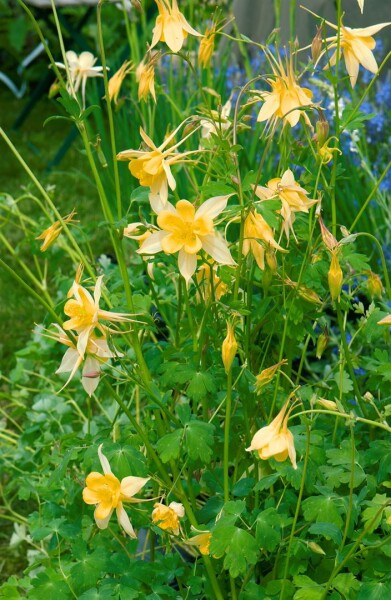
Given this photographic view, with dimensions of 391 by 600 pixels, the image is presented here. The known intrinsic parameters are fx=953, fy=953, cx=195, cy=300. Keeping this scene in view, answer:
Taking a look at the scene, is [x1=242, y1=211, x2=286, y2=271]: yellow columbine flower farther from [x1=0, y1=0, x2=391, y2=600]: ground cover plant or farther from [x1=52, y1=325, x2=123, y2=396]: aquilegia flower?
Answer: [x1=52, y1=325, x2=123, y2=396]: aquilegia flower

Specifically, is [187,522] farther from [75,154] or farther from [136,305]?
[75,154]

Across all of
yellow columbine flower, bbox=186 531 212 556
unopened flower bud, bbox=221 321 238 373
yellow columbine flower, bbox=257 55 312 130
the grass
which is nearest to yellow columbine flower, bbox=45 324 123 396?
unopened flower bud, bbox=221 321 238 373

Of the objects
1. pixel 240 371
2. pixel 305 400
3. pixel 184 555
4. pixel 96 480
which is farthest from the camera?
pixel 184 555

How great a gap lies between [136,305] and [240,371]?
0.30 m

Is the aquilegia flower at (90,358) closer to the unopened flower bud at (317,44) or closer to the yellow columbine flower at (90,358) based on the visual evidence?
the yellow columbine flower at (90,358)

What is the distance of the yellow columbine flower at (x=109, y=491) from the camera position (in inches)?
49.4

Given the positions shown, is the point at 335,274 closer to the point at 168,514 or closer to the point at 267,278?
the point at 267,278

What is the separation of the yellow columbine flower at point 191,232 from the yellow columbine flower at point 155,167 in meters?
0.03

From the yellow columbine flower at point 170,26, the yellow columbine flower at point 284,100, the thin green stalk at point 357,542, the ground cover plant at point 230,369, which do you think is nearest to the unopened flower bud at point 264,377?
the ground cover plant at point 230,369

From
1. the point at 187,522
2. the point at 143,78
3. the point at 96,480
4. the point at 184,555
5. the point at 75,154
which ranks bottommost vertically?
the point at 75,154

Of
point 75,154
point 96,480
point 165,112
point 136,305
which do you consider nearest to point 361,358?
point 136,305

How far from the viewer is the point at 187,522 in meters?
1.49

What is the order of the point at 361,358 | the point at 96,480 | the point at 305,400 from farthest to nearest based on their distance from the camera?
the point at 361,358 → the point at 305,400 → the point at 96,480

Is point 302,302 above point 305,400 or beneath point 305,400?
above
